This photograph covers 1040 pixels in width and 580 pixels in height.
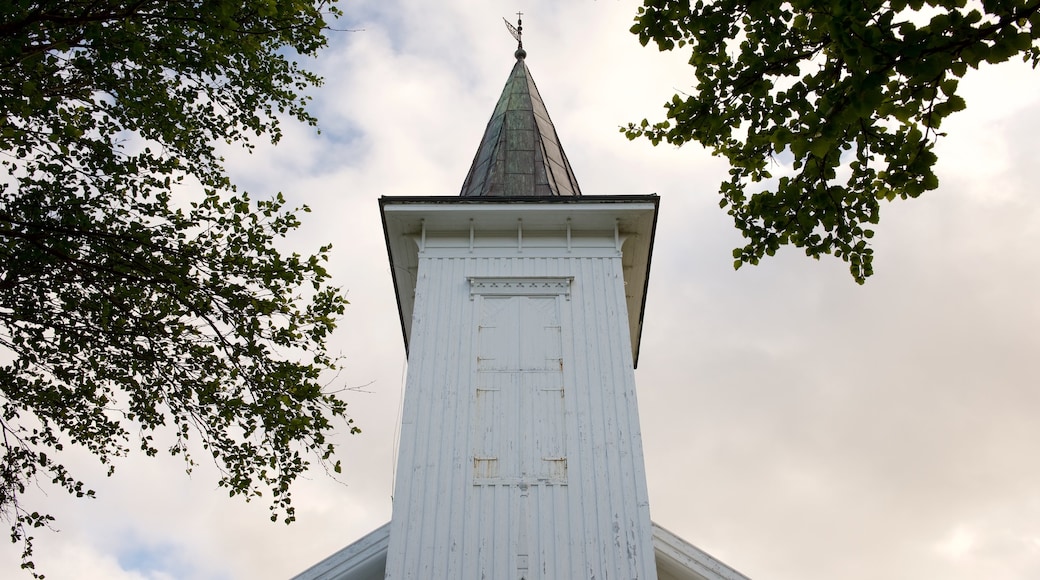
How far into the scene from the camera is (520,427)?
941cm

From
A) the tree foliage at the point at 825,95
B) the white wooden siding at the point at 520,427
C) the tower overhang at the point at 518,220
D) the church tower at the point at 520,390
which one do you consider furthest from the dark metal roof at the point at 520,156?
the tree foliage at the point at 825,95

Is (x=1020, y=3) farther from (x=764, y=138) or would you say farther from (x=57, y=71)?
(x=57, y=71)

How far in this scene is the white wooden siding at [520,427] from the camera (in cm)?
842

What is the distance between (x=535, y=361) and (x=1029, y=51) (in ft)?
23.2

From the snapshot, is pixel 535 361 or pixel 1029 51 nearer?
pixel 1029 51

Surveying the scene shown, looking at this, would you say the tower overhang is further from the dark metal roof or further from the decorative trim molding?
the dark metal roof

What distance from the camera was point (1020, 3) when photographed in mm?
3523

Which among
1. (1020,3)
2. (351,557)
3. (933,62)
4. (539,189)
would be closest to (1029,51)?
(1020,3)

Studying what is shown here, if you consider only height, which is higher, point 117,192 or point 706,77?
point 117,192

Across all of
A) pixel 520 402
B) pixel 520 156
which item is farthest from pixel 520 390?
pixel 520 156

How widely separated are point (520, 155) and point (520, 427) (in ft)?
21.6

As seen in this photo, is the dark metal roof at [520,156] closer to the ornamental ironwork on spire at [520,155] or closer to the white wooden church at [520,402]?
the ornamental ironwork on spire at [520,155]

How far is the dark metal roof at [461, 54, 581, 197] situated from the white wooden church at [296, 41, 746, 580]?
171cm

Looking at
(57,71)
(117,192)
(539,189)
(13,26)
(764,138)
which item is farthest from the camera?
(539,189)
